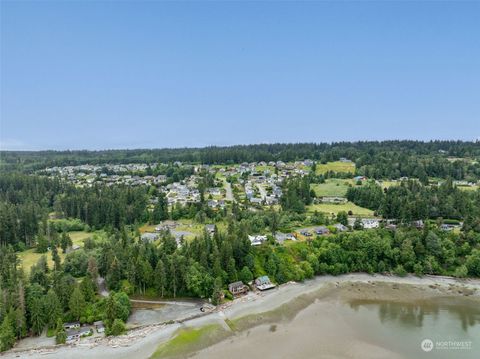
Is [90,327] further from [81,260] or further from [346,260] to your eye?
[346,260]

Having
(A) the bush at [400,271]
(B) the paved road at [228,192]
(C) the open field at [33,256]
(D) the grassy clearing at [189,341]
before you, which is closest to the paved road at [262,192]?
(B) the paved road at [228,192]

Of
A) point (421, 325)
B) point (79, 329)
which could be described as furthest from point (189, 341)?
point (421, 325)

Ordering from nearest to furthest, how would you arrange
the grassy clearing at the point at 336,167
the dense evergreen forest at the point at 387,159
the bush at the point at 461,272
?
the bush at the point at 461,272 < the dense evergreen forest at the point at 387,159 < the grassy clearing at the point at 336,167

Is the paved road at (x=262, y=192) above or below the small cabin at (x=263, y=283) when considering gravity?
above

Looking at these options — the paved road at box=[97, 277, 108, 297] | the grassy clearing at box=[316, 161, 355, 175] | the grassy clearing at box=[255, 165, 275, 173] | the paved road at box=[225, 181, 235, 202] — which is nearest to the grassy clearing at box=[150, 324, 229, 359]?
the paved road at box=[97, 277, 108, 297]

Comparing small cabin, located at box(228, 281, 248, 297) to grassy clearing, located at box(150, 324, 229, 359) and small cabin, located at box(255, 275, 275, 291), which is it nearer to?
small cabin, located at box(255, 275, 275, 291)

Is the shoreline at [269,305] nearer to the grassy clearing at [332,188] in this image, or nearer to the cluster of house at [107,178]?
the grassy clearing at [332,188]

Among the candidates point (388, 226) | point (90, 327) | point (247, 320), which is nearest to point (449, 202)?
point (388, 226)
